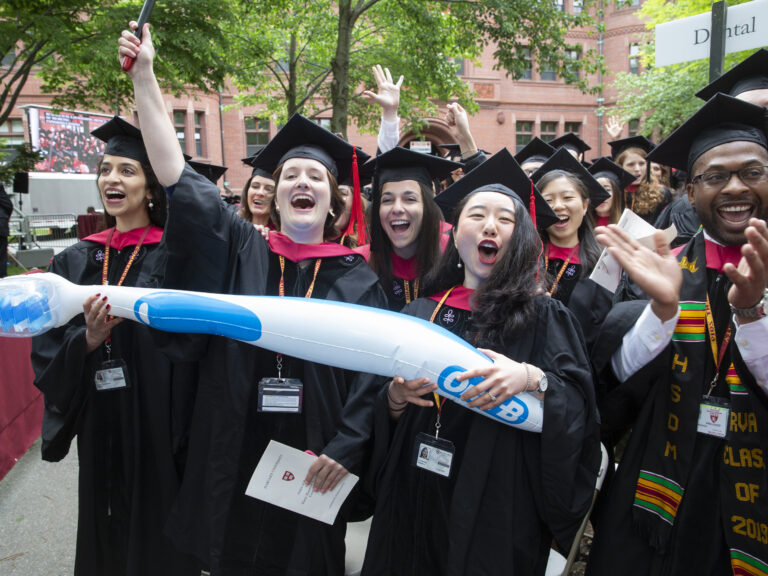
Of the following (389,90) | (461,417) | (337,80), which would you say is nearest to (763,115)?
(461,417)

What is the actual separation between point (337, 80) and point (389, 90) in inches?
260

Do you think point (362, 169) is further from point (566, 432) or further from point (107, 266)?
point (566, 432)

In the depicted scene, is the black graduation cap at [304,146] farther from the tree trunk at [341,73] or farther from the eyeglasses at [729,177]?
the tree trunk at [341,73]

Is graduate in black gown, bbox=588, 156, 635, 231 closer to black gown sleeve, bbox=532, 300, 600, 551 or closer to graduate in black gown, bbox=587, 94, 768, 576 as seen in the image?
graduate in black gown, bbox=587, 94, 768, 576

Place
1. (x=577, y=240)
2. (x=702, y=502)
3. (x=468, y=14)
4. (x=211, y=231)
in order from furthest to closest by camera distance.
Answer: (x=468, y=14), (x=577, y=240), (x=211, y=231), (x=702, y=502)

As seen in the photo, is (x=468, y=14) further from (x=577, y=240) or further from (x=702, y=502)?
(x=702, y=502)

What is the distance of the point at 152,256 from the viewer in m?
2.55

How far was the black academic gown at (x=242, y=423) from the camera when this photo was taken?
210 cm

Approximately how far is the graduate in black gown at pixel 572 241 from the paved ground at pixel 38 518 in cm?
337

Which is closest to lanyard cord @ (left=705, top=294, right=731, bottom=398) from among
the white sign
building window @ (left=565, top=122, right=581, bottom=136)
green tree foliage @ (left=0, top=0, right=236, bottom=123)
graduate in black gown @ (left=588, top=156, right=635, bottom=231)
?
the white sign

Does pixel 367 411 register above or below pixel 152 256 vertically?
below

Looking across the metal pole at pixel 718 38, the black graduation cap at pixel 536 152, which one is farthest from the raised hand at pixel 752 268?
the black graduation cap at pixel 536 152

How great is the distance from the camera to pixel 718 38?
124 inches

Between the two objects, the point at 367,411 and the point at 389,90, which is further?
the point at 389,90
